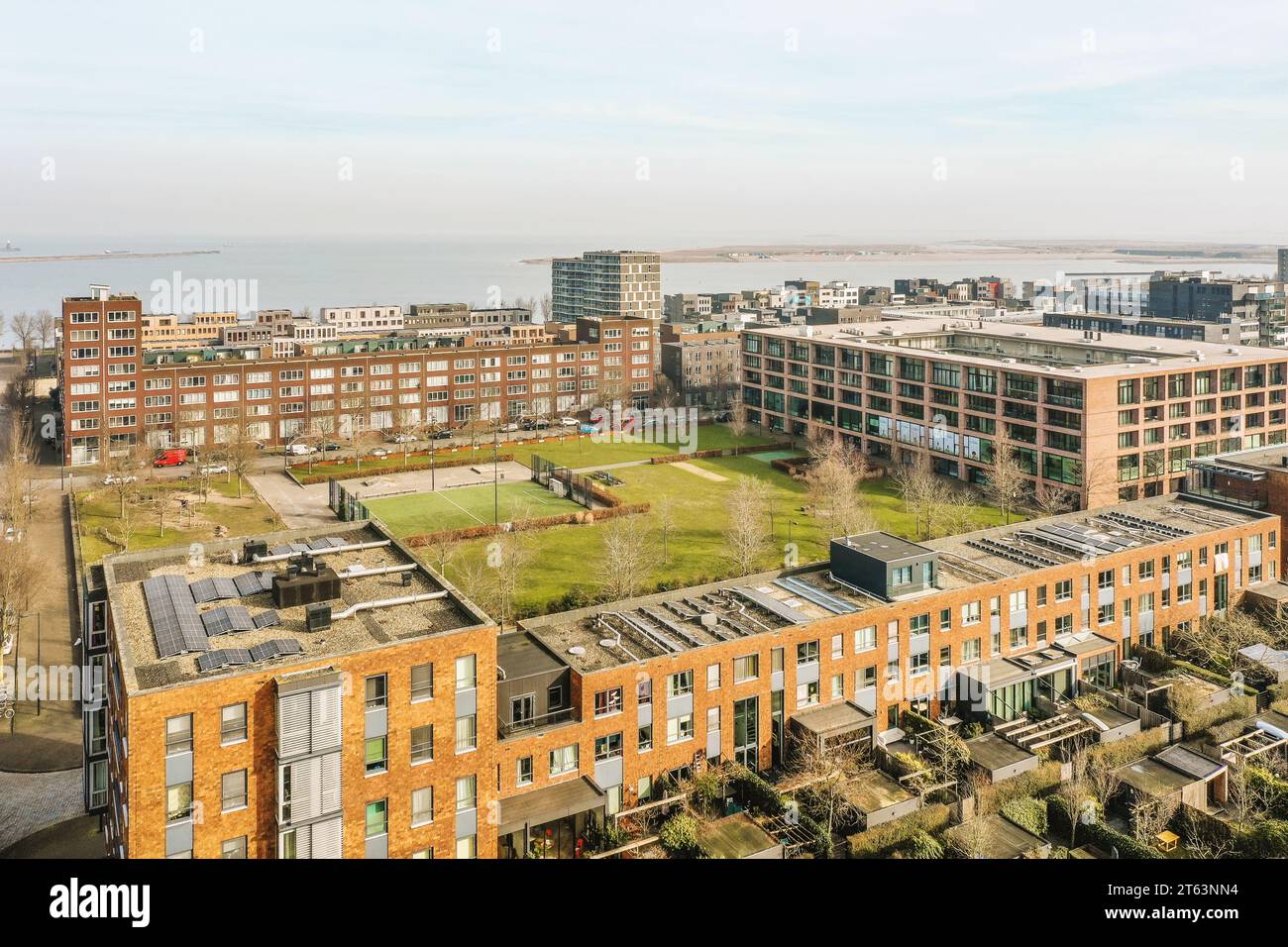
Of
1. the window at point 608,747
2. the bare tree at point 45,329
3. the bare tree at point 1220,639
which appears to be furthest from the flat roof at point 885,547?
the bare tree at point 45,329

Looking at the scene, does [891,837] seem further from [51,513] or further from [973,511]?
[51,513]

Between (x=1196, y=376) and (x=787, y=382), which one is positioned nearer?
(x=1196, y=376)

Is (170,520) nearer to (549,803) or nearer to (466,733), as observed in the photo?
(549,803)

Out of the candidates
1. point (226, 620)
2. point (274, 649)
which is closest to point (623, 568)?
point (226, 620)

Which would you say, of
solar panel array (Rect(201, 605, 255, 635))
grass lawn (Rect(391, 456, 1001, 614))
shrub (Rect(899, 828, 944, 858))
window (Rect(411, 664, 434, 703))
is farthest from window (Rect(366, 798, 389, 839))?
grass lawn (Rect(391, 456, 1001, 614))
